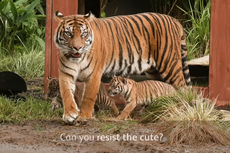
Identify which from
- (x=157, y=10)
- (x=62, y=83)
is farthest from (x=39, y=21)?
(x=62, y=83)

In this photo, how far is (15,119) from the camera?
6.02 m

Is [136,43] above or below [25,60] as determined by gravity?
above

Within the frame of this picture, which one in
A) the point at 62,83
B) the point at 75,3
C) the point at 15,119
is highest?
the point at 75,3

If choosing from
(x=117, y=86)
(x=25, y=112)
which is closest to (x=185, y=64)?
(x=117, y=86)

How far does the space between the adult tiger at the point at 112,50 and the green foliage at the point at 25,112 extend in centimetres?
44

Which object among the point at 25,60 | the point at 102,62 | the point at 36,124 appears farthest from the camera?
the point at 25,60

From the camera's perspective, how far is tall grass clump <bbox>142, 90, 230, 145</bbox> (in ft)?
16.3

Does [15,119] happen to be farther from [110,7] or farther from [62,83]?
[110,7]

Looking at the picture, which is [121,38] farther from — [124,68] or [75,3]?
[75,3]

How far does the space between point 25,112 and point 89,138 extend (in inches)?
55.5

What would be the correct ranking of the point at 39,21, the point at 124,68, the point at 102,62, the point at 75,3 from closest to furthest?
the point at 102,62, the point at 124,68, the point at 75,3, the point at 39,21

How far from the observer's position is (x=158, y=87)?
21.4ft

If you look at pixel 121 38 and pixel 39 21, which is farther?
pixel 39 21

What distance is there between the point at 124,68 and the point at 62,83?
112cm
